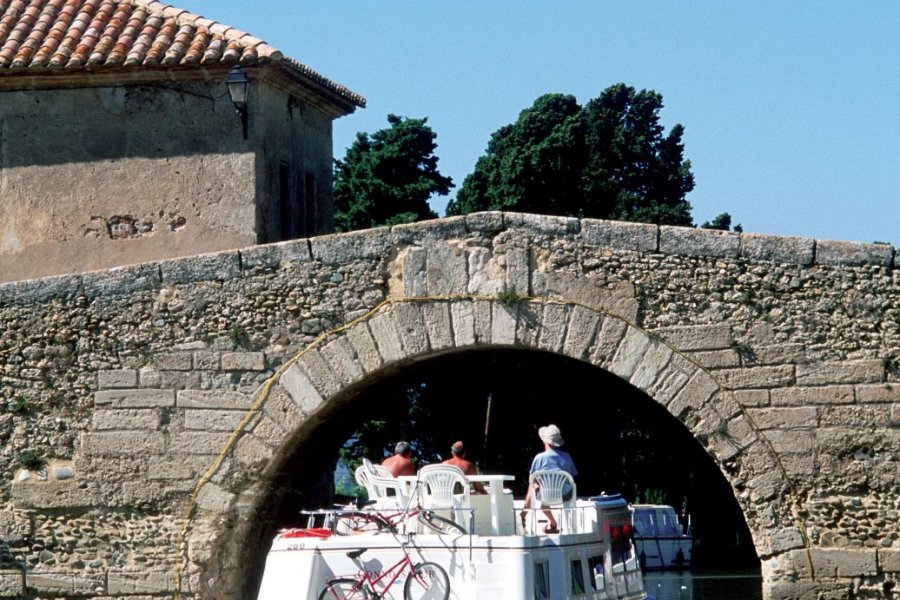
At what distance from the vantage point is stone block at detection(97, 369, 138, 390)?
40.9ft

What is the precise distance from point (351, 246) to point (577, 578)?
9.72ft

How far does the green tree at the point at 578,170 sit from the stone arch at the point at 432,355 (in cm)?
1631

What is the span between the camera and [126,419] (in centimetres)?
1242

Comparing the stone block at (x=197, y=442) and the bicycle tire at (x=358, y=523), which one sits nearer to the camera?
the bicycle tire at (x=358, y=523)

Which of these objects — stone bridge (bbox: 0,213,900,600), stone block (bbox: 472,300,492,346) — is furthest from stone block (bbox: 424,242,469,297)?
stone block (bbox: 472,300,492,346)

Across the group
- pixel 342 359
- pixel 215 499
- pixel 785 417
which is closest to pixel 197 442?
pixel 215 499

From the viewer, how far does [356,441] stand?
84.4ft

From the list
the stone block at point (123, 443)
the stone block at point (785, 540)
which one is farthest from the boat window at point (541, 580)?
the stone block at point (123, 443)

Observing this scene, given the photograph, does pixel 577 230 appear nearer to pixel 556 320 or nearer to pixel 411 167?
pixel 556 320

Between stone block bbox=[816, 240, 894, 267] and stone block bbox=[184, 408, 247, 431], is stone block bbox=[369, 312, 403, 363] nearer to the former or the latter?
stone block bbox=[184, 408, 247, 431]

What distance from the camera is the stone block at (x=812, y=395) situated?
11.4 m

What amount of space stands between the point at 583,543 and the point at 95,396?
12.9ft

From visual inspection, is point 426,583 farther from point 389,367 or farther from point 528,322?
point 528,322

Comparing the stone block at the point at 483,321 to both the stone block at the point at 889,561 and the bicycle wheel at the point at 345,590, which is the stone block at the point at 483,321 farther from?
the stone block at the point at 889,561
